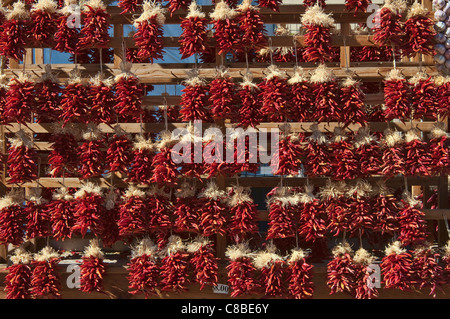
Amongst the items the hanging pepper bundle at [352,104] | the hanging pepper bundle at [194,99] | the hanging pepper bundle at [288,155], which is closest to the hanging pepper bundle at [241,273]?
the hanging pepper bundle at [288,155]

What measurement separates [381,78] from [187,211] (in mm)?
2120

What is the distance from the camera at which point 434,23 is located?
4398mm

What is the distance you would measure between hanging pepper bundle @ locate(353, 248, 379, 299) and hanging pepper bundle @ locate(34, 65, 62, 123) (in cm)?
289

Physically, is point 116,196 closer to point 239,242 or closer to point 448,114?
point 239,242

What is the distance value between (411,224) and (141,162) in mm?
2356

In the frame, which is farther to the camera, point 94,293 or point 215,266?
point 94,293

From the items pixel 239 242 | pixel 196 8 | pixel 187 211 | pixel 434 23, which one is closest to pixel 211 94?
pixel 196 8

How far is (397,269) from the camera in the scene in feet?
13.4

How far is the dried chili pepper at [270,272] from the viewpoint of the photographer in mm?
4137

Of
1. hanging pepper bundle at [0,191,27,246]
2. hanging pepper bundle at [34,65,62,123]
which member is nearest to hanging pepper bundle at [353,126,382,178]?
hanging pepper bundle at [34,65,62,123]

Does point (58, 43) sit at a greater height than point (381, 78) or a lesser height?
greater

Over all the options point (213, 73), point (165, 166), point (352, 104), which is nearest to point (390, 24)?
point (352, 104)

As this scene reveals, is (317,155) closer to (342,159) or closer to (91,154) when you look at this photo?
(342,159)

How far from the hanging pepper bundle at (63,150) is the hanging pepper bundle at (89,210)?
0.85 feet
